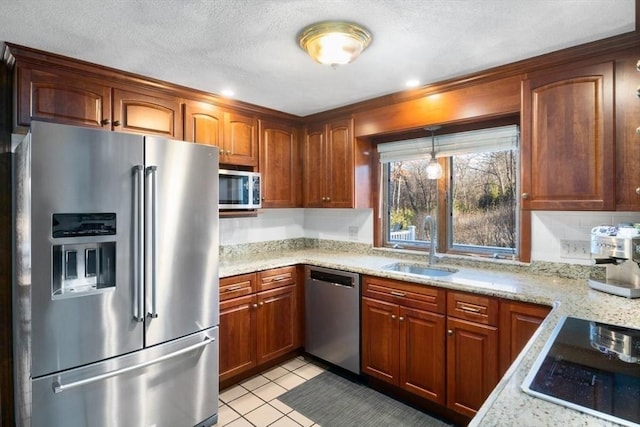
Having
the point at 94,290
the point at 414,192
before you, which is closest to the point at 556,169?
the point at 414,192

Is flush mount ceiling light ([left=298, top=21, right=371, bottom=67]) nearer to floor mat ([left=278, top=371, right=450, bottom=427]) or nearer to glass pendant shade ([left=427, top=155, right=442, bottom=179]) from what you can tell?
glass pendant shade ([left=427, top=155, right=442, bottom=179])

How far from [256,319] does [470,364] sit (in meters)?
1.57

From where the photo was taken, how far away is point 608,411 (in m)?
0.82

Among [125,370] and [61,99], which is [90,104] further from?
[125,370]

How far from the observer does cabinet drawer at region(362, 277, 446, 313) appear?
227 centimetres

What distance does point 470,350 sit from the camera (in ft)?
7.02

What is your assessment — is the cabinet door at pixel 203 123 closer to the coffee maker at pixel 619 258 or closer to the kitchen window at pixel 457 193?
the kitchen window at pixel 457 193

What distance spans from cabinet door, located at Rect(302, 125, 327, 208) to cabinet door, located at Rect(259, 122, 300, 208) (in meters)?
0.08

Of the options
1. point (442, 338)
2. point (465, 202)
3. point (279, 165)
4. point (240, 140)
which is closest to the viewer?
point (442, 338)

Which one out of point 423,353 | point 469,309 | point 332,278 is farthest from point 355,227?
point 469,309

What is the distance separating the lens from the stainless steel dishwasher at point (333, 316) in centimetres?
273

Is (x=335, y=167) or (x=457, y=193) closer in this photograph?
(x=457, y=193)

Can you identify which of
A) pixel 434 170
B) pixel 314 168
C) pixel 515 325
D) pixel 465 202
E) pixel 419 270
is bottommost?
pixel 515 325

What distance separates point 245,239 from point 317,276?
0.87 m
